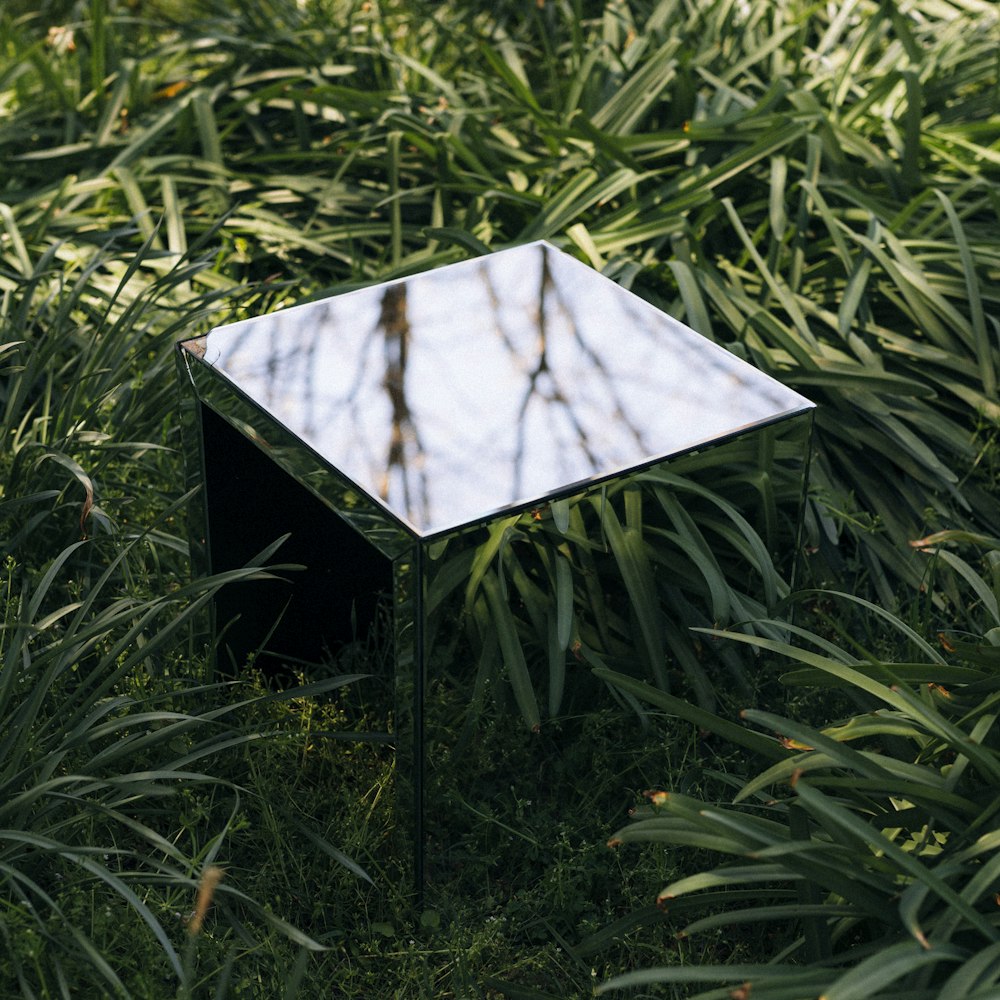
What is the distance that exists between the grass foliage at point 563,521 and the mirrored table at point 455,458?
39mm

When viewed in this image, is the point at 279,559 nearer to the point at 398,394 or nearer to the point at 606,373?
the point at 398,394

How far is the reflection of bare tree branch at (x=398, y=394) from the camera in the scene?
6.04 ft

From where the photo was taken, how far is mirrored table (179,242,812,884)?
1.86 meters

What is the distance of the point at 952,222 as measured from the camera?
2963 millimetres

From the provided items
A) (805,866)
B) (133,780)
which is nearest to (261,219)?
(133,780)

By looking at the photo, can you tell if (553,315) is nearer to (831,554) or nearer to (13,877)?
(831,554)

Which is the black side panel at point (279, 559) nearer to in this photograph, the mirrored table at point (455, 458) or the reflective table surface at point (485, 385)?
the mirrored table at point (455, 458)

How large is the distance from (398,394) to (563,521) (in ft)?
1.09

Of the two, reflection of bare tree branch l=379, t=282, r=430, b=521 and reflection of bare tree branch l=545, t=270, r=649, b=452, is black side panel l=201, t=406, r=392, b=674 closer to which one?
reflection of bare tree branch l=379, t=282, r=430, b=521

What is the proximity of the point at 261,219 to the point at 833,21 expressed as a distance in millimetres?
1853

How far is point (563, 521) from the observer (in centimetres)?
192

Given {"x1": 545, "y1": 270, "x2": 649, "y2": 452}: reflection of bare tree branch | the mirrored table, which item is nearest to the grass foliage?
the mirrored table

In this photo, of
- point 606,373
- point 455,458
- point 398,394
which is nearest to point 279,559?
point 398,394

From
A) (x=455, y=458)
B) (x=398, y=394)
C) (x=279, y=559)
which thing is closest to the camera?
(x=455, y=458)
